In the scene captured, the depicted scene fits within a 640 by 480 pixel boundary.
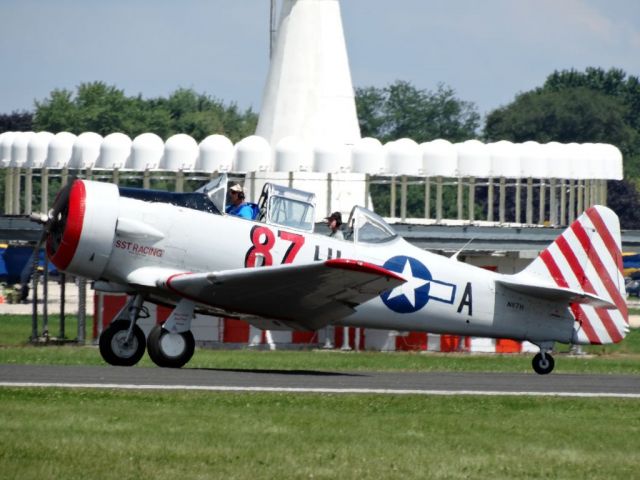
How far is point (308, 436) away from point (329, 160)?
2212 centimetres

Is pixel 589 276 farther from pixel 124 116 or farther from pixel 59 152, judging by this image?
pixel 124 116

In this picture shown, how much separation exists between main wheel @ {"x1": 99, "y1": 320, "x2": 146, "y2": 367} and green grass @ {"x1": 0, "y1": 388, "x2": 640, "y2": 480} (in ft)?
12.0

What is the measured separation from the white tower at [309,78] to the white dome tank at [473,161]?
297 cm

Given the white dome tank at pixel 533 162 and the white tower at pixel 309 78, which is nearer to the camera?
the white dome tank at pixel 533 162

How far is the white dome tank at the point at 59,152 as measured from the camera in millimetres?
36156

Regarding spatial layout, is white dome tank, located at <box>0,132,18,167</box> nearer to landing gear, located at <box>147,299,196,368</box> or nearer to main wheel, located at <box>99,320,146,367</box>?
main wheel, located at <box>99,320,146,367</box>

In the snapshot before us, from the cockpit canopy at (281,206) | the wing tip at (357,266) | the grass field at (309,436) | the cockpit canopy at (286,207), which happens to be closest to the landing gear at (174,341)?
the cockpit canopy at (281,206)

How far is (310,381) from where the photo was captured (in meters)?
17.1

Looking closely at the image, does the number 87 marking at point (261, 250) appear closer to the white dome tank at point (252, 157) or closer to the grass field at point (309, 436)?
the grass field at point (309, 436)

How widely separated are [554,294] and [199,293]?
4.94m

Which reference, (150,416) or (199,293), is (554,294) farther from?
(150,416)

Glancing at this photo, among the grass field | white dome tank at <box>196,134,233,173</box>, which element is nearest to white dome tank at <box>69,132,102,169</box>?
white dome tank at <box>196,134,233,173</box>

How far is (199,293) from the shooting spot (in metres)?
18.3

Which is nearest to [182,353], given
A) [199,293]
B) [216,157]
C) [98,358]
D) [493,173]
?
[199,293]
